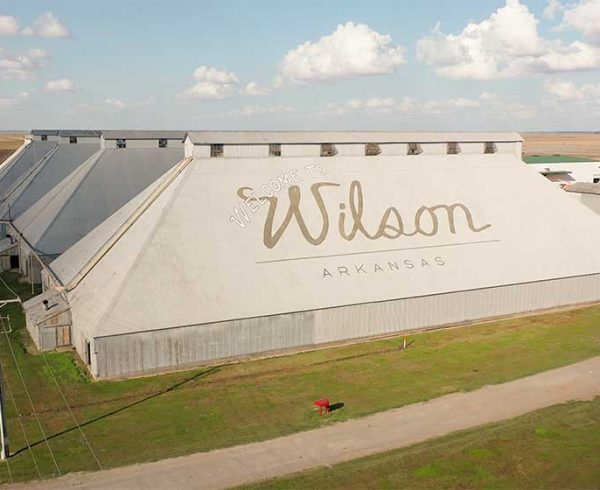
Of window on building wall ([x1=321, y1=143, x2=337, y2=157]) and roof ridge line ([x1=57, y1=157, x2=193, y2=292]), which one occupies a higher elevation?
window on building wall ([x1=321, y1=143, x2=337, y2=157])

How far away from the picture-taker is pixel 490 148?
55031mm

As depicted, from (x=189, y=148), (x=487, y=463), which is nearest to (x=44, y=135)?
(x=189, y=148)

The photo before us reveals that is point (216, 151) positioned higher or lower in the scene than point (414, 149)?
higher

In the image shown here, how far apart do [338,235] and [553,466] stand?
22508mm

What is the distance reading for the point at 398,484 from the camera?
77.5 ft

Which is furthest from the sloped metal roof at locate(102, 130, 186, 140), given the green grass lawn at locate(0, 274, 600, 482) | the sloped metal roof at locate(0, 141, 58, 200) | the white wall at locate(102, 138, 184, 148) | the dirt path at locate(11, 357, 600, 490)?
the dirt path at locate(11, 357, 600, 490)

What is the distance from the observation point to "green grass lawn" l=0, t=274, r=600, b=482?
27453 millimetres

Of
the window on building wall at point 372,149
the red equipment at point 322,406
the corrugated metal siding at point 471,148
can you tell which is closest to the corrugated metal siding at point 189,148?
the window on building wall at point 372,149

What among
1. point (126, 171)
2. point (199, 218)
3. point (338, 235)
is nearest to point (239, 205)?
point (199, 218)

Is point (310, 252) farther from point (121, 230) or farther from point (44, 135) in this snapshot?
point (44, 135)

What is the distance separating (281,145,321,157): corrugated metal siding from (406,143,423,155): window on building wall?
8454mm

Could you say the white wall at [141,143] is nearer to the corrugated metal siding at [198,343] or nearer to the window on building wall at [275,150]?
the window on building wall at [275,150]

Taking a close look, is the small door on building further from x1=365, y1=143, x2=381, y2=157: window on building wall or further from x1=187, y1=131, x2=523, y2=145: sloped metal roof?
x1=365, y1=143, x2=381, y2=157: window on building wall

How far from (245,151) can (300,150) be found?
4489 millimetres
